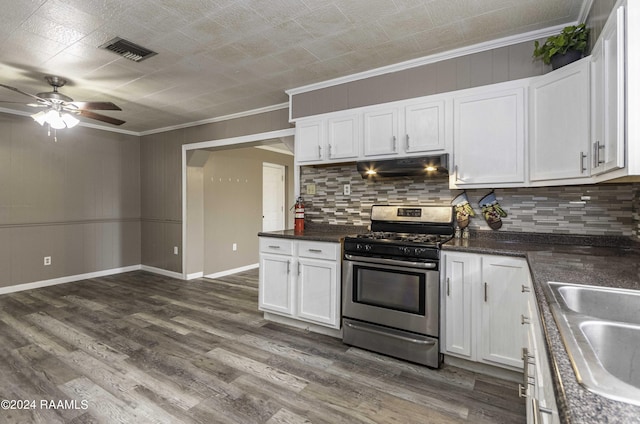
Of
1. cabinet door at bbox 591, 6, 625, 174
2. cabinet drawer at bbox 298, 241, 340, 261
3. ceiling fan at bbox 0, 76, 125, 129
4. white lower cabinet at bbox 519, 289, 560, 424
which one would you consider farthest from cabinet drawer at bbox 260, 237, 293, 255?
cabinet door at bbox 591, 6, 625, 174

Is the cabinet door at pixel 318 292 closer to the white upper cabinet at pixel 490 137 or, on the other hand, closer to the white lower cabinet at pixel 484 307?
the white lower cabinet at pixel 484 307

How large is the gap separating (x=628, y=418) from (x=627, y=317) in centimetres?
86

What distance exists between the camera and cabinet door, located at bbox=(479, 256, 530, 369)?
212 cm

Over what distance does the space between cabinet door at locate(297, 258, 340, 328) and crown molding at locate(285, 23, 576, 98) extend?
175cm

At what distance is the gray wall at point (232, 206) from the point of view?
534 cm

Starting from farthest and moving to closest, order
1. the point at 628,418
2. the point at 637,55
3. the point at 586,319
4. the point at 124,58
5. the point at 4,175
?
the point at 4,175, the point at 124,58, the point at 637,55, the point at 586,319, the point at 628,418

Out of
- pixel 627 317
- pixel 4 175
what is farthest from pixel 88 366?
pixel 4 175

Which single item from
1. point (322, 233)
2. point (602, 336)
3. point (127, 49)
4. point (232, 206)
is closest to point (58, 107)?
point (127, 49)

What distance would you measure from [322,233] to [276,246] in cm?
47

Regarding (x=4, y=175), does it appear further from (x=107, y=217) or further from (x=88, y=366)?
(x=88, y=366)

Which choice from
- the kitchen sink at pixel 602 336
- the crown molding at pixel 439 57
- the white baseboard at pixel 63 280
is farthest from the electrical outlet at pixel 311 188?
the white baseboard at pixel 63 280

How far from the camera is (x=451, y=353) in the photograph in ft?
7.80

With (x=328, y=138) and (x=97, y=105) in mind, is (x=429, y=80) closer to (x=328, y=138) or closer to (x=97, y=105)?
(x=328, y=138)

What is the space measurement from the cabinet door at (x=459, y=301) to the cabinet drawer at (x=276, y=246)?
1.40 metres
